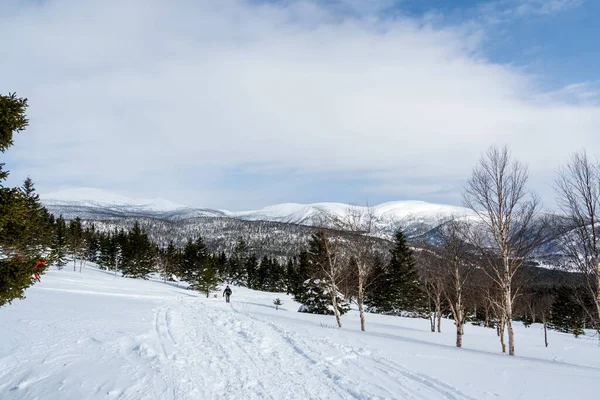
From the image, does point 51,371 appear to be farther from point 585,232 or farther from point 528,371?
point 585,232

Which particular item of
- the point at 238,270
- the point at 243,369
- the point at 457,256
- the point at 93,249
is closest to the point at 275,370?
the point at 243,369

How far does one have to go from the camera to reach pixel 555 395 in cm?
674

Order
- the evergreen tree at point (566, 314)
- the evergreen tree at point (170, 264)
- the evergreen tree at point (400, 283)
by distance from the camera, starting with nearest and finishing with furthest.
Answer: the evergreen tree at point (400, 283) < the evergreen tree at point (566, 314) < the evergreen tree at point (170, 264)

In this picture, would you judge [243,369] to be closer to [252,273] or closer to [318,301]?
[318,301]

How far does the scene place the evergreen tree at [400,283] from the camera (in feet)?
129

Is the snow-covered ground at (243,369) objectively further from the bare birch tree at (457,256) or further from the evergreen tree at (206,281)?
the evergreen tree at (206,281)

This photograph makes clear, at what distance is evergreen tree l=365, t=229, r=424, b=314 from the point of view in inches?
1554

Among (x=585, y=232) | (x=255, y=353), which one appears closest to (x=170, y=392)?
(x=255, y=353)

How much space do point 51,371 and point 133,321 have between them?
7.30 meters

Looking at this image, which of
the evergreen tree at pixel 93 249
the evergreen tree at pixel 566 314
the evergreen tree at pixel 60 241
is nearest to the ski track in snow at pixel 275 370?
the evergreen tree at pixel 566 314

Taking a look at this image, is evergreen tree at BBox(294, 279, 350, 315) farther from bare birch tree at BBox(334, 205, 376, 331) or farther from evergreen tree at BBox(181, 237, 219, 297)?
evergreen tree at BBox(181, 237, 219, 297)

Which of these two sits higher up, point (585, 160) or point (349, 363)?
point (585, 160)

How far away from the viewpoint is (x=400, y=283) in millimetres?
39750

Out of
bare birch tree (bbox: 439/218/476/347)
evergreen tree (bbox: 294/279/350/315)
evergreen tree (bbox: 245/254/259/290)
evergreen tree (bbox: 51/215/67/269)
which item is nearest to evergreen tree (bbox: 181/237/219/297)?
evergreen tree (bbox: 245/254/259/290)
